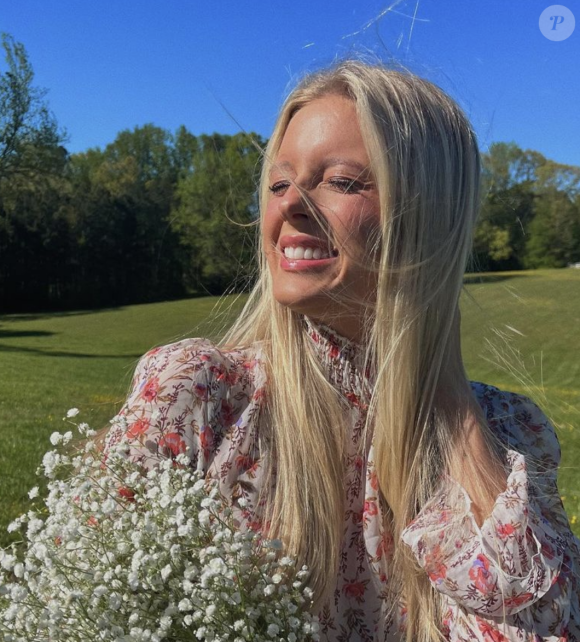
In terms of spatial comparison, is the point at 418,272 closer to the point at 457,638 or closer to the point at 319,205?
the point at 319,205

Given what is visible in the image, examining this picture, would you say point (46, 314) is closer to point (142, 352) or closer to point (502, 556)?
point (142, 352)

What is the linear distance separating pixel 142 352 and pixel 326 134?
74.4 feet

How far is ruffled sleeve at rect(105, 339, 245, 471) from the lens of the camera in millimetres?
1453

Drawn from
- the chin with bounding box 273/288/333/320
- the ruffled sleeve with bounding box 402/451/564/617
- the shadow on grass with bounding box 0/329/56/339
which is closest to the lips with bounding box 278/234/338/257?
the chin with bounding box 273/288/333/320

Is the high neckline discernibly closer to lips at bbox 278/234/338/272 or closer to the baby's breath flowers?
lips at bbox 278/234/338/272

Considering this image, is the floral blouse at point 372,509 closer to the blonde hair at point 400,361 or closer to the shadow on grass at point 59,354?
the blonde hair at point 400,361

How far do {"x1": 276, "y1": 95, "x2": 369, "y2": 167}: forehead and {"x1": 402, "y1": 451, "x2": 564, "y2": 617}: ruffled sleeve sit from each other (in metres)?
0.83

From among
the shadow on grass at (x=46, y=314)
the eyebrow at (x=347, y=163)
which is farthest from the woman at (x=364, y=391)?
the shadow on grass at (x=46, y=314)

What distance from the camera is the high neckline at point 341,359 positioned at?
1.70 metres

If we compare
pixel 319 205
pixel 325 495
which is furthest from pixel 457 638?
pixel 319 205

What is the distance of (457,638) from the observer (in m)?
1.39

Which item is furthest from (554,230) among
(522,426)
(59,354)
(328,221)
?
(328,221)

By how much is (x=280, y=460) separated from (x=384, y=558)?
13.3 inches

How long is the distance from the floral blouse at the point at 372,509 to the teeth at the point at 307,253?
8.1 inches
